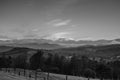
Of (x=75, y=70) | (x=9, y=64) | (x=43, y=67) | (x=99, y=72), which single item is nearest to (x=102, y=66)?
(x=99, y=72)

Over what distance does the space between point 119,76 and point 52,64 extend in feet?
140

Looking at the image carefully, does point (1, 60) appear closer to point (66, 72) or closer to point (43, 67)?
point (43, 67)

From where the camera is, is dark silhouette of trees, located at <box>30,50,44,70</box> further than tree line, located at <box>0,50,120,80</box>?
Yes

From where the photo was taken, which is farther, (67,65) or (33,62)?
(33,62)

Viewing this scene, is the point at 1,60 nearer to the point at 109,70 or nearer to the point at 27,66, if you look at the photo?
the point at 27,66

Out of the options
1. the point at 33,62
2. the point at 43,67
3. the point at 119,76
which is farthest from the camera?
the point at 33,62

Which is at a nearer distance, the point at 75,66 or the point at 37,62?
the point at 75,66

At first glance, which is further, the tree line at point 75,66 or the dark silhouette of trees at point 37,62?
the dark silhouette of trees at point 37,62

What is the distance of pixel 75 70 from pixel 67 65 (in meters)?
5.56

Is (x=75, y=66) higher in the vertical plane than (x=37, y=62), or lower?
lower

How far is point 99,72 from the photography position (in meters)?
76.8

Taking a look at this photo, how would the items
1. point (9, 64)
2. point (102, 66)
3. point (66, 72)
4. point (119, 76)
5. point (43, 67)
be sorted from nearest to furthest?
1. point (119, 76)
2. point (102, 66)
3. point (66, 72)
4. point (43, 67)
5. point (9, 64)

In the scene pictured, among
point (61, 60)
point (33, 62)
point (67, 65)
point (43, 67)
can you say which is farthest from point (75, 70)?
point (33, 62)

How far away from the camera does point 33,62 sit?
103 m
